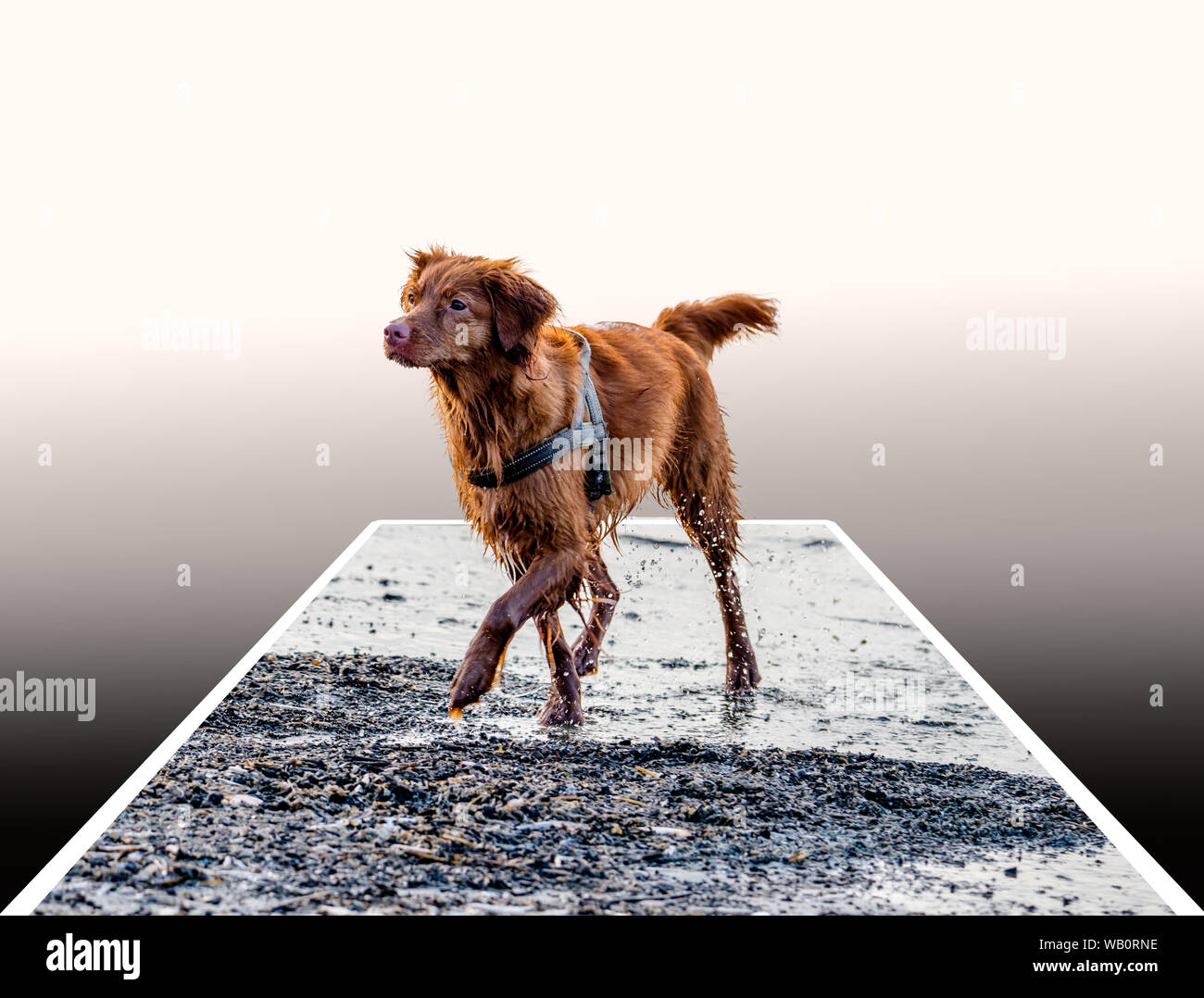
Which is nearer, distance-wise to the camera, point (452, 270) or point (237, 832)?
point (237, 832)

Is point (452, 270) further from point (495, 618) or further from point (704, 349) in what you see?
point (704, 349)

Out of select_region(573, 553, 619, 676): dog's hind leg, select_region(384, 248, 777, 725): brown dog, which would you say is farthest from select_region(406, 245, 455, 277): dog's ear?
select_region(573, 553, 619, 676): dog's hind leg

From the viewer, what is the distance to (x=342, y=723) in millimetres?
6527

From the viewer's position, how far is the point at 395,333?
17.8 feet

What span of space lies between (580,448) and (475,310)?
2.87 feet

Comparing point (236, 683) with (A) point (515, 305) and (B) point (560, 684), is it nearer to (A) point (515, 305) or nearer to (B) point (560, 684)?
(B) point (560, 684)

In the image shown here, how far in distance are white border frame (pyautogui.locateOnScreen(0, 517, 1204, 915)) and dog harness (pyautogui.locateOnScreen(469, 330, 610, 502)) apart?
5.89 feet

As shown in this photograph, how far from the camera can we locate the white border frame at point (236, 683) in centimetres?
457

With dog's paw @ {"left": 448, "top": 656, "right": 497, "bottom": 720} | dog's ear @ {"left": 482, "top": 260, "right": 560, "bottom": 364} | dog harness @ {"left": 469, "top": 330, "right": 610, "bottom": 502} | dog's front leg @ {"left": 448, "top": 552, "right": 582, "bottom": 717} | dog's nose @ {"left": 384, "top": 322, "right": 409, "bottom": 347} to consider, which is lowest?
dog's paw @ {"left": 448, "top": 656, "right": 497, "bottom": 720}

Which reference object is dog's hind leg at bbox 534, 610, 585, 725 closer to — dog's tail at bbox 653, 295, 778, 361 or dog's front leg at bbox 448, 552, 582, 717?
dog's front leg at bbox 448, 552, 582, 717

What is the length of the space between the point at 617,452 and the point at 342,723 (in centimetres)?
184

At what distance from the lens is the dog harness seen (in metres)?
5.97
